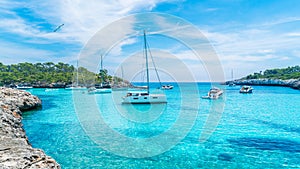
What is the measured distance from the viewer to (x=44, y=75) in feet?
406

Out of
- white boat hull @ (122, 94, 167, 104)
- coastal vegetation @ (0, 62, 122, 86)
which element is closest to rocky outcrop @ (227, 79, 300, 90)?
white boat hull @ (122, 94, 167, 104)

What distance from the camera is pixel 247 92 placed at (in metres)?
73.4

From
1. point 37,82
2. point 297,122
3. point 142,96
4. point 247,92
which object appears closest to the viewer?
point 297,122

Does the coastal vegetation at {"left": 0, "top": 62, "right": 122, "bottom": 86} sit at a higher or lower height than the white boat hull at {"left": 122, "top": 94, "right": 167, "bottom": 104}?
higher

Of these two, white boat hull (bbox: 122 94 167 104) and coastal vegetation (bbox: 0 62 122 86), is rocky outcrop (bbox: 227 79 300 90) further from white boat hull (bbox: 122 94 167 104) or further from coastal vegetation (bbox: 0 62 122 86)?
coastal vegetation (bbox: 0 62 122 86)

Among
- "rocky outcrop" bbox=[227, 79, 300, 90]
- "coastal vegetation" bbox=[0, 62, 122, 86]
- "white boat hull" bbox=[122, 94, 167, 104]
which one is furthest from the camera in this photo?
"coastal vegetation" bbox=[0, 62, 122, 86]

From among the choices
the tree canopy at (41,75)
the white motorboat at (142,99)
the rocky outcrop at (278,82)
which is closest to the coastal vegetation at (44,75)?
the tree canopy at (41,75)

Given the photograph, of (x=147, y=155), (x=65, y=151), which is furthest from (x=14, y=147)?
(x=147, y=155)

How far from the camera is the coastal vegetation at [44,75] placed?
332 feet

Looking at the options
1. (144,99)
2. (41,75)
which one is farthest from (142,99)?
(41,75)

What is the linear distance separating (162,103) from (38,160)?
34.3 m

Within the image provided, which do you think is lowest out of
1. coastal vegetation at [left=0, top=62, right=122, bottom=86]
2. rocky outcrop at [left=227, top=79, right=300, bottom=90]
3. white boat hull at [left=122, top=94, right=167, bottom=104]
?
white boat hull at [left=122, top=94, right=167, bottom=104]

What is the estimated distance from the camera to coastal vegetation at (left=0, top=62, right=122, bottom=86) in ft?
332

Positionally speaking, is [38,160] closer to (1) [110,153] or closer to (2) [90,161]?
(2) [90,161]
